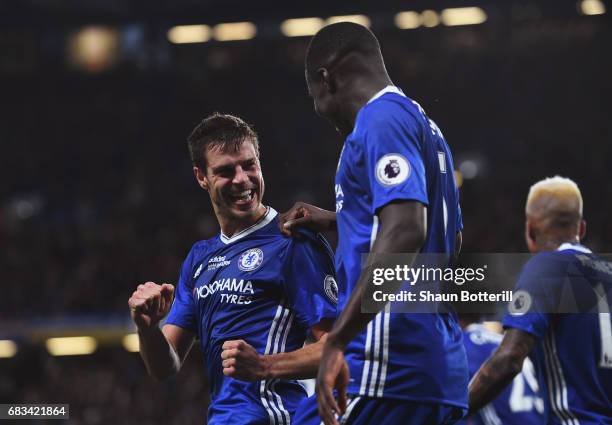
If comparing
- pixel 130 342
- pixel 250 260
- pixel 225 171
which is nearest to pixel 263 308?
pixel 250 260

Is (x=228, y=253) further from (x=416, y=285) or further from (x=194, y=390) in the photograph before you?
(x=194, y=390)

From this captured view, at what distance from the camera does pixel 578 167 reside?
17.9 m

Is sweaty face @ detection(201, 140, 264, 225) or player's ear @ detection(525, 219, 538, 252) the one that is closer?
sweaty face @ detection(201, 140, 264, 225)

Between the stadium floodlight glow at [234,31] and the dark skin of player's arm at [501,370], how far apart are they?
21.2 m

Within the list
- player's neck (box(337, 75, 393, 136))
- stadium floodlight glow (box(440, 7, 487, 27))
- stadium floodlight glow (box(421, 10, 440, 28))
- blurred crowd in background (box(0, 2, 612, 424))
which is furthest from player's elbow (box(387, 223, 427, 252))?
stadium floodlight glow (box(421, 10, 440, 28))

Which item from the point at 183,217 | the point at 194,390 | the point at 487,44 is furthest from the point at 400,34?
the point at 194,390

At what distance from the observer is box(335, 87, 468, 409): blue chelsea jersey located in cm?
277

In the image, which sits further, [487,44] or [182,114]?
[182,114]

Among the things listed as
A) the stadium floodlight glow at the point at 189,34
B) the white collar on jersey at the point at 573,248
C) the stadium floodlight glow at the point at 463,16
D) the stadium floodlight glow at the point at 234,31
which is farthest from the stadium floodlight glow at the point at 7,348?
the white collar on jersey at the point at 573,248

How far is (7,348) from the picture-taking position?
57.1ft

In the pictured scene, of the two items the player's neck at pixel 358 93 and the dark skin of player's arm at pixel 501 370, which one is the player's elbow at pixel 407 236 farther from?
the dark skin of player's arm at pixel 501 370

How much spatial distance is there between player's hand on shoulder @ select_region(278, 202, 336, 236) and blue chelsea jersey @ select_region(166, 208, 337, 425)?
2.9 inches

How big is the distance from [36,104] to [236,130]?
22167 millimetres

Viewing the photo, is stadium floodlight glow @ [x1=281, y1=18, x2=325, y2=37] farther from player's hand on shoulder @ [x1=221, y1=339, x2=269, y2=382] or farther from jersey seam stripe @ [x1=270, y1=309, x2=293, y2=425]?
player's hand on shoulder @ [x1=221, y1=339, x2=269, y2=382]
